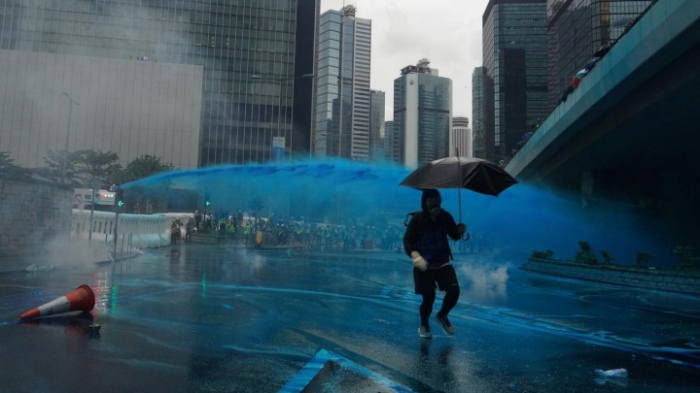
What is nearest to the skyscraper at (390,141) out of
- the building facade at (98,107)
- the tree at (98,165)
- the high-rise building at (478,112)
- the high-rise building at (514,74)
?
the high-rise building at (478,112)

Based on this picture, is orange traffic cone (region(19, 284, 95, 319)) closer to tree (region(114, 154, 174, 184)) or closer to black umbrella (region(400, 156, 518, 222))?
black umbrella (region(400, 156, 518, 222))

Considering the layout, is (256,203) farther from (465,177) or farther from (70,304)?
(465,177)

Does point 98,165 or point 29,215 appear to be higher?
point 98,165

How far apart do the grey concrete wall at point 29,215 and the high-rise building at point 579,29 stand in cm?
5646

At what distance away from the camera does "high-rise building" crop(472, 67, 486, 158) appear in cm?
10538

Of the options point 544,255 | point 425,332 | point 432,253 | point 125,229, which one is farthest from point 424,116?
point 425,332

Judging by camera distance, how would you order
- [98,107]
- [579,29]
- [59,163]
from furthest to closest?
[579,29] < [98,107] < [59,163]

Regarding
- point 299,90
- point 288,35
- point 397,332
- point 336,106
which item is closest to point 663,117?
point 397,332

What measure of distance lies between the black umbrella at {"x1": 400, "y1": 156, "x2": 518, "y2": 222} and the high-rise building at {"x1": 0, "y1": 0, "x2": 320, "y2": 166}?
28090mm

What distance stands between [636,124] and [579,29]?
2447 inches

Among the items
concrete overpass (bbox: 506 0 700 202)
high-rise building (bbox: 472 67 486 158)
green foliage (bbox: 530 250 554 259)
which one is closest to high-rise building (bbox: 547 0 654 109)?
high-rise building (bbox: 472 67 486 158)

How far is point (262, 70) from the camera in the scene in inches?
2410

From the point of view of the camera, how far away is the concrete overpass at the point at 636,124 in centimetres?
923

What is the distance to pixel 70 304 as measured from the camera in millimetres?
5645
